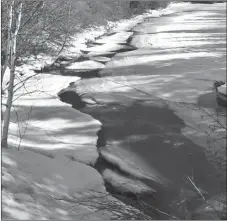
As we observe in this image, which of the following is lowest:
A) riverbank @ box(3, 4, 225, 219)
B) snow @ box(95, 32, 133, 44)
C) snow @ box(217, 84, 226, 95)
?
riverbank @ box(3, 4, 225, 219)

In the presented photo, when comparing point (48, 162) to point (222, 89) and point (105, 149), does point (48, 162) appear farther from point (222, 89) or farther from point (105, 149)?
point (222, 89)

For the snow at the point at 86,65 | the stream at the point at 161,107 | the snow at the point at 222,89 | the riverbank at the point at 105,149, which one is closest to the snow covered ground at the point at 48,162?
the riverbank at the point at 105,149

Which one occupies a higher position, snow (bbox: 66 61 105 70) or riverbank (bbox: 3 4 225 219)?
snow (bbox: 66 61 105 70)

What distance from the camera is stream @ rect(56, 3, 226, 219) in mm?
2676

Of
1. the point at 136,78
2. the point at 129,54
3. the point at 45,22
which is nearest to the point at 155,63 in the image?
the point at 136,78

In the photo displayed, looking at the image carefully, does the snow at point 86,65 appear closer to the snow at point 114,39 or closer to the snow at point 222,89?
the snow at point 114,39

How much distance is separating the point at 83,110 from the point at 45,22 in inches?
77.0

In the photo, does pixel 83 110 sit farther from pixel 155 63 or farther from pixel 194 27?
pixel 194 27

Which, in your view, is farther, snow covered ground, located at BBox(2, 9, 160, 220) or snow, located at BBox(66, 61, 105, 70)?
snow, located at BBox(66, 61, 105, 70)

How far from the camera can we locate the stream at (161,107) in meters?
2.68

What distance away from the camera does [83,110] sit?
4359mm

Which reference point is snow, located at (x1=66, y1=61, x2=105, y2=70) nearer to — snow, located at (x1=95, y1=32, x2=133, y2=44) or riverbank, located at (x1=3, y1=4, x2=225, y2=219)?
riverbank, located at (x1=3, y1=4, x2=225, y2=219)

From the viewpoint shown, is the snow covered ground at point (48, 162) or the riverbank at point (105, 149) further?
the riverbank at point (105, 149)

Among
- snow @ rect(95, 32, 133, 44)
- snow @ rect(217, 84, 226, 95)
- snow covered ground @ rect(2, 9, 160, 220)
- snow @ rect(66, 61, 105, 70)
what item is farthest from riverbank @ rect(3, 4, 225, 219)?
snow @ rect(95, 32, 133, 44)
